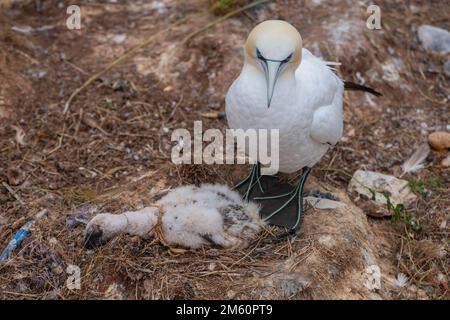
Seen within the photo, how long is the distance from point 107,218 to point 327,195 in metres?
1.46

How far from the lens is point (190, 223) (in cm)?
326

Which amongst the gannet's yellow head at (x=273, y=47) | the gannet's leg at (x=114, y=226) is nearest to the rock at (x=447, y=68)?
the gannet's yellow head at (x=273, y=47)

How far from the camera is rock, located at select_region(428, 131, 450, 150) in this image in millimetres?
4473

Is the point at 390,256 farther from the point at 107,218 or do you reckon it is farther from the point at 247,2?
the point at 247,2

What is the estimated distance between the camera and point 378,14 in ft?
17.7

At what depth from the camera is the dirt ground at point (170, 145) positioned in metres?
3.12

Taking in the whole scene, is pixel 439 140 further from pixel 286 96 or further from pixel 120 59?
pixel 120 59

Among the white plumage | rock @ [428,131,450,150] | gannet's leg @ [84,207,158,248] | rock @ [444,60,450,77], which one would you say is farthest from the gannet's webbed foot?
rock @ [444,60,450,77]

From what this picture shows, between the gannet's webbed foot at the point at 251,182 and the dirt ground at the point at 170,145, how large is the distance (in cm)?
13

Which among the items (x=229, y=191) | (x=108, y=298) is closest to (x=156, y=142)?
(x=229, y=191)

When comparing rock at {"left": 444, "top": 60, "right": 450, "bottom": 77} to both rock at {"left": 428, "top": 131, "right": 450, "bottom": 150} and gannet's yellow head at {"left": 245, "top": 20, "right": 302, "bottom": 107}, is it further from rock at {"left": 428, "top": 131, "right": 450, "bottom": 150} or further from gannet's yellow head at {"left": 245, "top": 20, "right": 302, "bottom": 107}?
gannet's yellow head at {"left": 245, "top": 20, "right": 302, "bottom": 107}

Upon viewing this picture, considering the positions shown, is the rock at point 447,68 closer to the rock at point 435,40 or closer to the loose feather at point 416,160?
the rock at point 435,40

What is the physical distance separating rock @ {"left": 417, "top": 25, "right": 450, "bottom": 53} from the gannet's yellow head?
3.00 metres

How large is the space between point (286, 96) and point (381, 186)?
5.01ft
